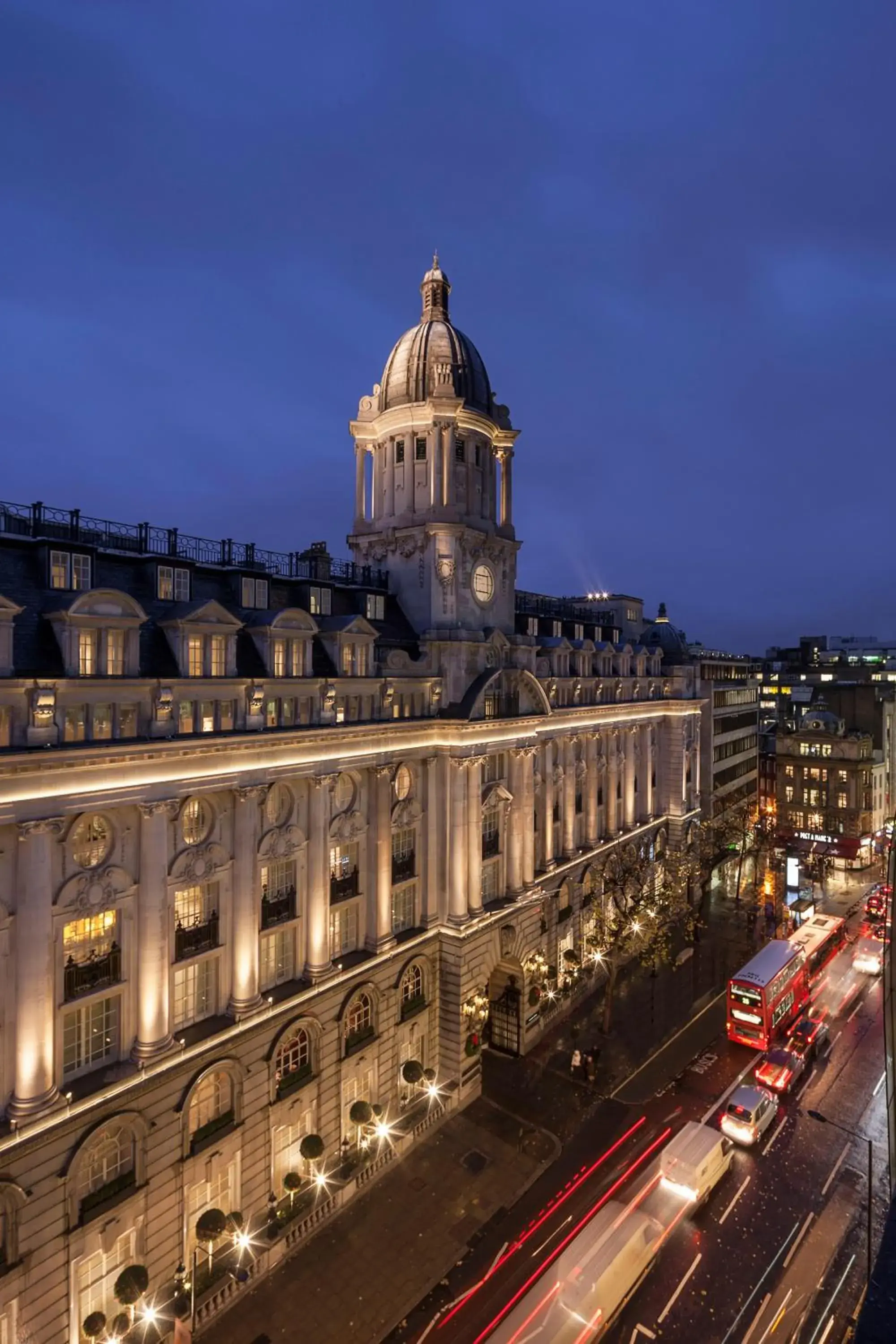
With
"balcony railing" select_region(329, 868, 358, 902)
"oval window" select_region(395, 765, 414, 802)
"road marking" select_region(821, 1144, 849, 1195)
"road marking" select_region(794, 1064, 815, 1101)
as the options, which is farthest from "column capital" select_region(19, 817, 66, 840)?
"road marking" select_region(794, 1064, 815, 1101)

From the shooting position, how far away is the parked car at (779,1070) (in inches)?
1700

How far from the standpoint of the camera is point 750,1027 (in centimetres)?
4669

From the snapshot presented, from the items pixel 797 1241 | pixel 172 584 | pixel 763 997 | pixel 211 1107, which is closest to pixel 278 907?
pixel 211 1107

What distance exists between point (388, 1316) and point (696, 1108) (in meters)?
21.4

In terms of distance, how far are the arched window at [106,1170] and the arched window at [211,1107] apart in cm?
266

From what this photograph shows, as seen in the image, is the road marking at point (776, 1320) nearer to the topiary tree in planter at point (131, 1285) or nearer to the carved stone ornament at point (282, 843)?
the topiary tree in planter at point (131, 1285)

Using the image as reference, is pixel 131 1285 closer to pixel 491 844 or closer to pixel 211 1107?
pixel 211 1107

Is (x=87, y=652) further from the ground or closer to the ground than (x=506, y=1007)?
further from the ground

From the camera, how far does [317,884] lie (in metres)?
35.5

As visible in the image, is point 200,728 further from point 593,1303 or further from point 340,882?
point 593,1303

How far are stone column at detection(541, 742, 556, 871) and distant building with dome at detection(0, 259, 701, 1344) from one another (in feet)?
1.03

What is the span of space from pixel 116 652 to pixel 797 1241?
1559 inches

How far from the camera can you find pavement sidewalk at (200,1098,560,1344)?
28594 millimetres

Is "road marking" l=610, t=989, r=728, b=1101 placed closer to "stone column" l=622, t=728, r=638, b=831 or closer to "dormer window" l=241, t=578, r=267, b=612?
"stone column" l=622, t=728, r=638, b=831
